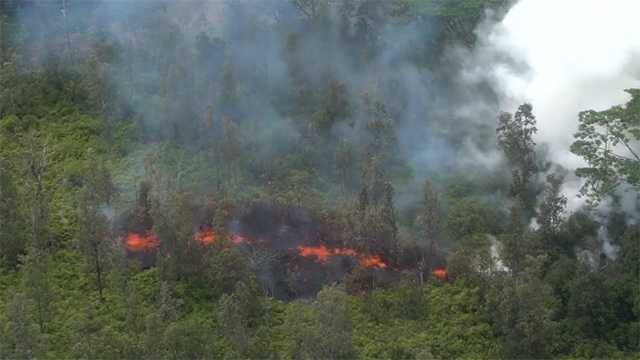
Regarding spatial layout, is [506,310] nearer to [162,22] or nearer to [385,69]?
[385,69]

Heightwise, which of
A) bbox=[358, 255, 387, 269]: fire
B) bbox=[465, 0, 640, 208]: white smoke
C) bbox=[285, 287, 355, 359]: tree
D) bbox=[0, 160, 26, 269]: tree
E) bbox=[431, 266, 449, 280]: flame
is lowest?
bbox=[285, 287, 355, 359]: tree

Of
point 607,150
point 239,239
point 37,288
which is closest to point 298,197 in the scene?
point 239,239

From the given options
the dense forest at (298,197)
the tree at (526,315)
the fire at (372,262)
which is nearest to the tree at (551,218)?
the dense forest at (298,197)

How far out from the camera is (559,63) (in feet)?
174

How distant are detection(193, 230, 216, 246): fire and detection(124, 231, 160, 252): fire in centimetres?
192

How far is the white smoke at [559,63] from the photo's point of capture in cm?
5062

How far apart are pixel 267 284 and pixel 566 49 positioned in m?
24.2

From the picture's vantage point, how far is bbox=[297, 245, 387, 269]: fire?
41.2m

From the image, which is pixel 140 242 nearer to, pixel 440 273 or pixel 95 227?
pixel 95 227

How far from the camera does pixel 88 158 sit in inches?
1938

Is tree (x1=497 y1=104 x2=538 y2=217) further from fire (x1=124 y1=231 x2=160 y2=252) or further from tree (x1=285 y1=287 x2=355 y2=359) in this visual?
fire (x1=124 y1=231 x2=160 y2=252)

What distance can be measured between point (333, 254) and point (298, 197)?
4.44 meters

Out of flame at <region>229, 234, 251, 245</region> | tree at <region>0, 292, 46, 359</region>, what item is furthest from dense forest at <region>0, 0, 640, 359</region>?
flame at <region>229, 234, 251, 245</region>

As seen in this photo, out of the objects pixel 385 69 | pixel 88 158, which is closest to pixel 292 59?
pixel 385 69
